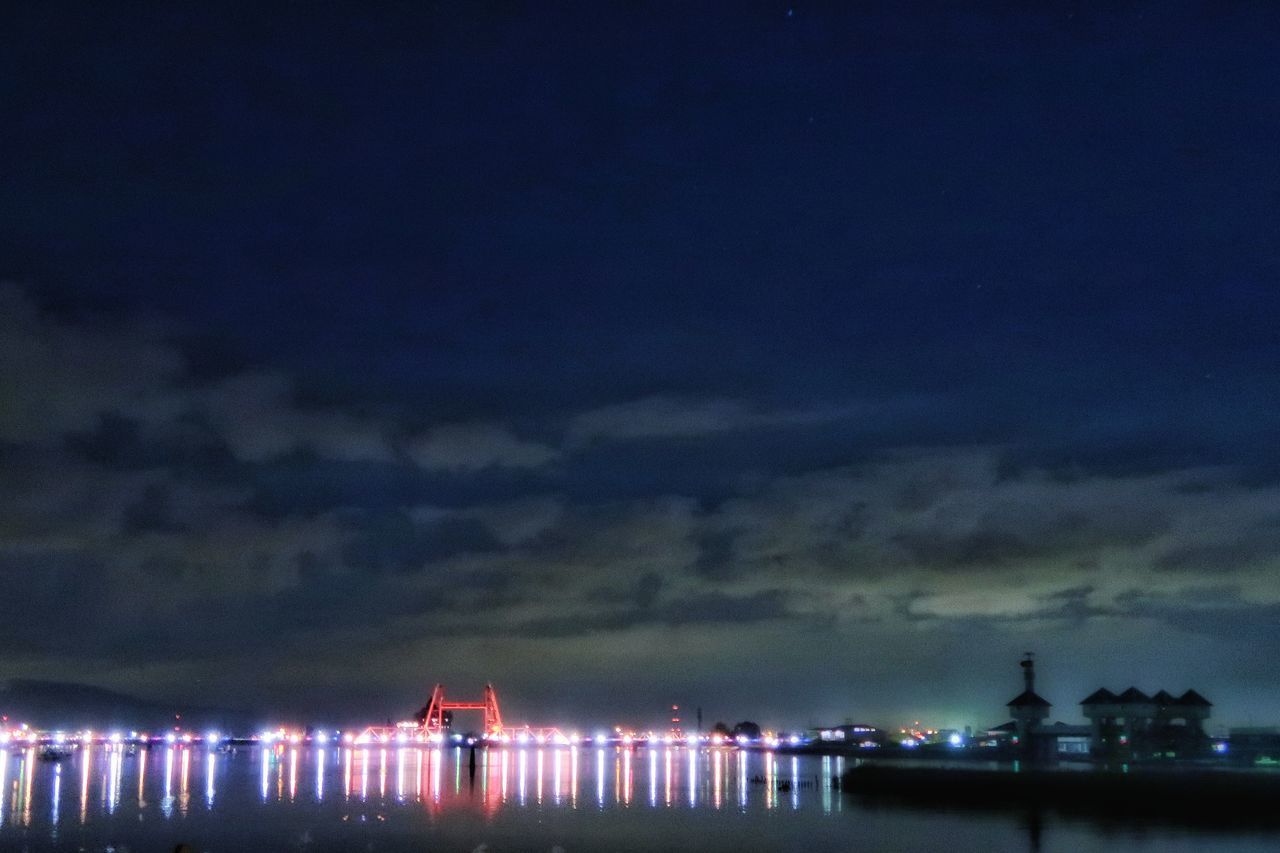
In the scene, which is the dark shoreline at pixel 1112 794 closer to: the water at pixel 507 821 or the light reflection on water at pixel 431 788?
the water at pixel 507 821

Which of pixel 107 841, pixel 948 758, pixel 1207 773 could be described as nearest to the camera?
pixel 107 841

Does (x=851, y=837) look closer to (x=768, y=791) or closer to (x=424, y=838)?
(x=424, y=838)

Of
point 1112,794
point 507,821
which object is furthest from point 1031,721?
point 507,821

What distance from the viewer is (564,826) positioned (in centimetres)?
6519

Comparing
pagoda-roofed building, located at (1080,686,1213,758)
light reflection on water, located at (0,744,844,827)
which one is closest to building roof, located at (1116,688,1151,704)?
pagoda-roofed building, located at (1080,686,1213,758)

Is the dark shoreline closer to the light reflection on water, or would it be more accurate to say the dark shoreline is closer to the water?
the water

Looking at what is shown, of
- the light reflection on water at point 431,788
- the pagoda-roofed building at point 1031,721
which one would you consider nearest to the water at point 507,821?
the light reflection on water at point 431,788

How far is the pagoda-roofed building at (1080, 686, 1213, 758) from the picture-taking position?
11612 centimetres

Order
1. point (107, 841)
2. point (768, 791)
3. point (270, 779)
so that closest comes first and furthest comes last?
point (107, 841), point (768, 791), point (270, 779)

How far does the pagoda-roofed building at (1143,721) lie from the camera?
381 ft

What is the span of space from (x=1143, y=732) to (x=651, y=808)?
62177 millimetres

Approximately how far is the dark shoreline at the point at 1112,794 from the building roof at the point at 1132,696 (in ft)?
123

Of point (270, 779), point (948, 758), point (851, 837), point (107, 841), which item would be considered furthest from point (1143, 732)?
point (107, 841)

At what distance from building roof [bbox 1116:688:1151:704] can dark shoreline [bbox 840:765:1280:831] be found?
123ft
